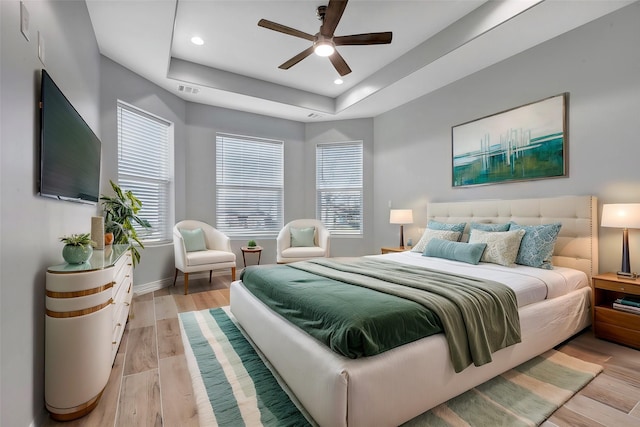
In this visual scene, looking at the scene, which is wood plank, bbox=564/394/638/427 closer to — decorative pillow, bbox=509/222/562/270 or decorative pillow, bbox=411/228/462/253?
decorative pillow, bbox=509/222/562/270

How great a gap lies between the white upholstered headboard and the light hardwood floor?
0.66 m

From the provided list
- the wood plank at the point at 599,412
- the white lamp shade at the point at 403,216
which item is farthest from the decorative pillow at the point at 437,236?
the wood plank at the point at 599,412

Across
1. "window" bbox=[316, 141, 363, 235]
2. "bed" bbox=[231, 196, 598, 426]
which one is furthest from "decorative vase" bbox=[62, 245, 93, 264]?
"window" bbox=[316, 141, 363, 235]

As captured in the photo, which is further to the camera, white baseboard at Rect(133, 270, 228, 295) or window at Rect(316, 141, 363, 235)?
window at Rect(316, 141, 363, 235)

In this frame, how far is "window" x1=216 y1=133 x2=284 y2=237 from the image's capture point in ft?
16.3

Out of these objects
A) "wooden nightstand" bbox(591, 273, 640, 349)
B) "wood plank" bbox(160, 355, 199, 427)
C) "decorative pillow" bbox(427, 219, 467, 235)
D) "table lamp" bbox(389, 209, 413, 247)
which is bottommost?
"wood plank" bbox(160, 355, 199, 427)

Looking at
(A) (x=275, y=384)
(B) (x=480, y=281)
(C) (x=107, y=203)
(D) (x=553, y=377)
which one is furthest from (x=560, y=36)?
(C) (x=107, y=203)

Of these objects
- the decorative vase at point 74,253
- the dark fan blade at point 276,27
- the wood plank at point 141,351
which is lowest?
the wood plank at point 141,351

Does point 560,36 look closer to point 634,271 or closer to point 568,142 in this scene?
point 568,142

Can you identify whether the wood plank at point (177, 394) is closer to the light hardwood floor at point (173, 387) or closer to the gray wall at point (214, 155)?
the light hardwood floor at point (173, 387)

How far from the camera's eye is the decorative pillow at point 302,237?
479 centimetres

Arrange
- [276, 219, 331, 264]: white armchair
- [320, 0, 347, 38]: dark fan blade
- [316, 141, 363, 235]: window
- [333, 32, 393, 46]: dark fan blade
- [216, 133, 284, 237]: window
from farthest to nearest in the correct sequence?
1. [316, 141, 363, 235]: window
2. [216, 133, 284, 237]: window
3. [276, 219, 331, 264]: white armchair
4. [333, 32, 393, 46]: dark fan blade
5. [320, 0, 347, 38]: dark fan blade

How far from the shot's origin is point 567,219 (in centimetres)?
274

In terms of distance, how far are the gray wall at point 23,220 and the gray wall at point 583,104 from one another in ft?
13.3
